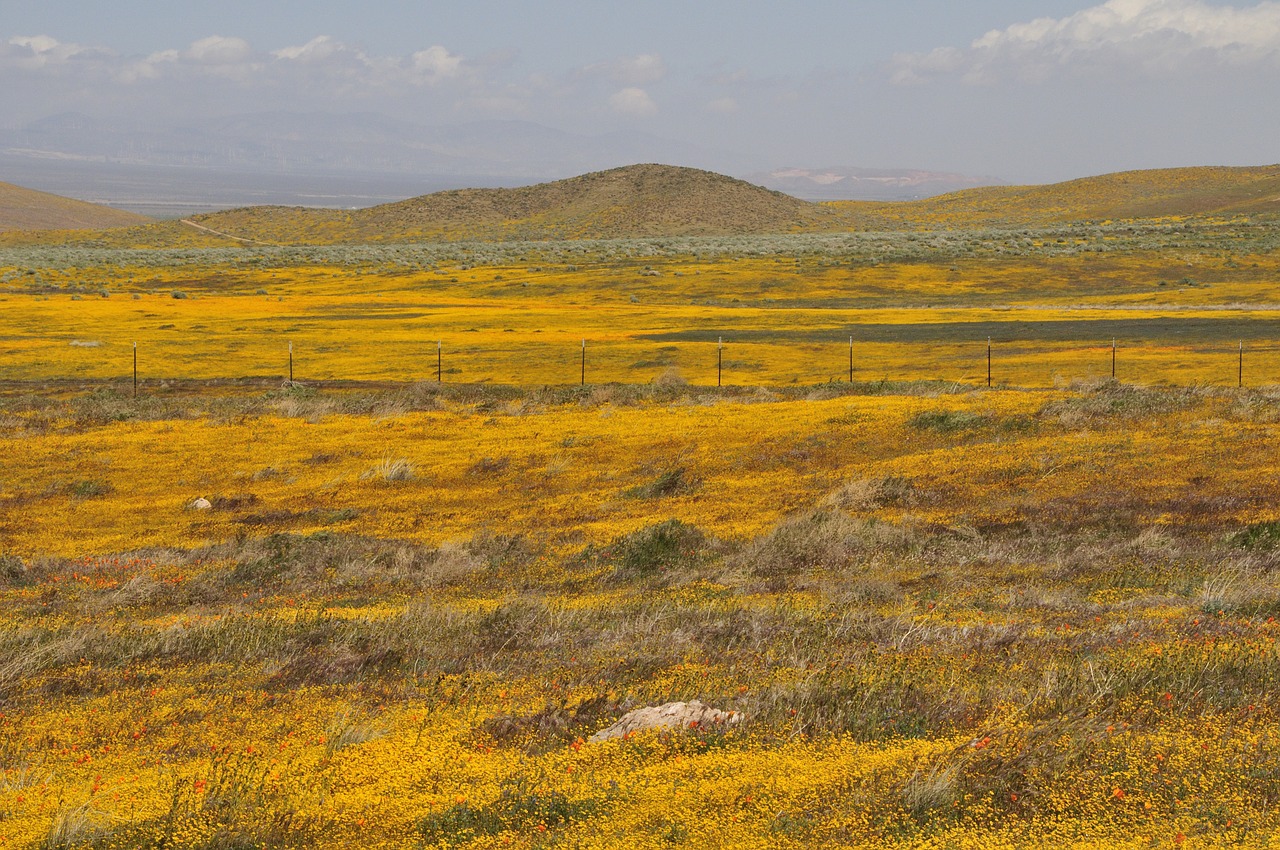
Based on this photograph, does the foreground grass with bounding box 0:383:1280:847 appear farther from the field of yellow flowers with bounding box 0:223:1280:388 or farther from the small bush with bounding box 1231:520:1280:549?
the field of yellow flowers with bounding box 0:223:1280:388

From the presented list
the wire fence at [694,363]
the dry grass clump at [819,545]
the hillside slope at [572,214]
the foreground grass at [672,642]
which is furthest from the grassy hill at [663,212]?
the dry grass clump at [819,545]

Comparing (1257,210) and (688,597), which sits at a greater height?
(1257,210)

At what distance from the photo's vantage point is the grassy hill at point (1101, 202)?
135375 mm

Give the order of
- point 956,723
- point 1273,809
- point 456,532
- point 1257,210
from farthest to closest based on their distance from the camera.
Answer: point 1257,210 → point 456,532 → point 956,723 → point 1273,809

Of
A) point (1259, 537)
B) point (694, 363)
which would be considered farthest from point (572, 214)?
point (1259, 537)

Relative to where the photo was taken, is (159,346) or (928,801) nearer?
(928,801)

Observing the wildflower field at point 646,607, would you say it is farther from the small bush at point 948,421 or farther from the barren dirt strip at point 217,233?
the barren dirt strip at point 217,233

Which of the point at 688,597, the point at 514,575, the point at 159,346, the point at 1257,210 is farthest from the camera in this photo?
the point at 1257,210

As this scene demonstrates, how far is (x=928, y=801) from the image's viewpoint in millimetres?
5883

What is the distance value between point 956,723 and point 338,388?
31.1m

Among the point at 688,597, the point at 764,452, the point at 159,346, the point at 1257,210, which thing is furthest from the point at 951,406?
the point at 1257,210

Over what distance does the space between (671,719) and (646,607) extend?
391 cm

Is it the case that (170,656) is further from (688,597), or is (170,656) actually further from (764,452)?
(764,452)

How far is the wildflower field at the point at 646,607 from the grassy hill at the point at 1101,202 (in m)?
112
